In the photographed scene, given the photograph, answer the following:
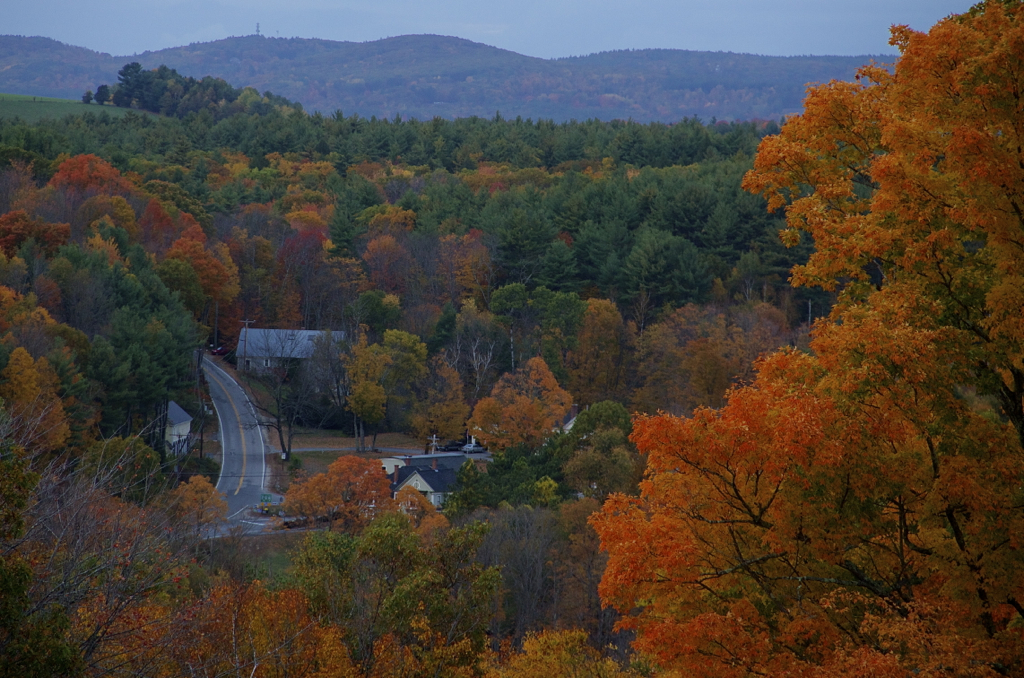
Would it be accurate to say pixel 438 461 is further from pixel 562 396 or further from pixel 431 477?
pixel 562 396

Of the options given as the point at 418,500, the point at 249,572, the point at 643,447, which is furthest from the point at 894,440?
the point at 418,500

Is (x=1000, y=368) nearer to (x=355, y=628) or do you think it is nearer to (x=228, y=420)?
(x=355, y=628)

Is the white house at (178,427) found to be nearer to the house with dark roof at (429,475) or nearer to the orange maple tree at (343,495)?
the house with dark roof at (429,475)

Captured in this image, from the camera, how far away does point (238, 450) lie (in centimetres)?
4503

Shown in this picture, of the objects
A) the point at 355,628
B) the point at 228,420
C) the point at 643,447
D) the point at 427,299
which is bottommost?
the point at 228,420

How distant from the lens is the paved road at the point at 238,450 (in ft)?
122

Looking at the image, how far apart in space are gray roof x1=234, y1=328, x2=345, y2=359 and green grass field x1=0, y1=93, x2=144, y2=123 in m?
56.3

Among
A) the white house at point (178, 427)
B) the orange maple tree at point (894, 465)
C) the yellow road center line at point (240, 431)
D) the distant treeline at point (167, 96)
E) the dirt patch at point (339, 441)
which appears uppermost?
the distant treeline at point (167, 96)

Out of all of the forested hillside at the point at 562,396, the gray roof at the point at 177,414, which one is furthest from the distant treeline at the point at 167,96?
the gray roof at the point at 177,414

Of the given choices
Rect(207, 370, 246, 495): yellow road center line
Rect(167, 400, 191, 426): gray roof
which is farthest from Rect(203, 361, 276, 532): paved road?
Rect(167, 400, 191, 426): gray roof

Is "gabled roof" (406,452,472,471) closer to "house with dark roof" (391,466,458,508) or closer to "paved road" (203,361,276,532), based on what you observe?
"house with dark roof" (391,466,458,508)

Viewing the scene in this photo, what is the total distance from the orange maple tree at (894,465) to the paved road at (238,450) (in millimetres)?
27566

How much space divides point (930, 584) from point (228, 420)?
149 ft

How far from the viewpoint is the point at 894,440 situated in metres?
7.18
